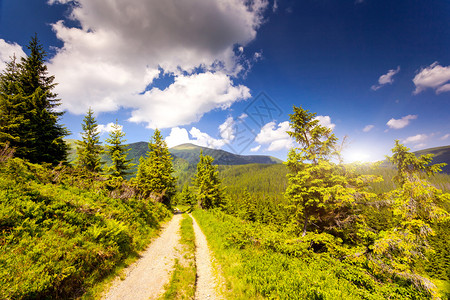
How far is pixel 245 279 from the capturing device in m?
6.83

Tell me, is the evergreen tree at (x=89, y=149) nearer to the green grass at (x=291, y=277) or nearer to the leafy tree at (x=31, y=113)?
the leafy tree at (x=31, y=113)

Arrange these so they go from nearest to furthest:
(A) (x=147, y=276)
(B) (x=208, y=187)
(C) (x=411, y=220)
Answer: (A) (x=147, y=276) < (C) (x=411, y=220) < (B) (x=208, y=187)

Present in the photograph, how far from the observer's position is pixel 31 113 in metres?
14.6

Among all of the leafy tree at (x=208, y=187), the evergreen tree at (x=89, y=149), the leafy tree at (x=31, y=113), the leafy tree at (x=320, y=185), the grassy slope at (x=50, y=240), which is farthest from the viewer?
the leafy tree at (x=208, y=187)

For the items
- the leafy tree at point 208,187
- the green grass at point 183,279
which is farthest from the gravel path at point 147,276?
the leafy tree at point 208,187

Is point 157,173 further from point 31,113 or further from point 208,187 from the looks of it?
point 31,113

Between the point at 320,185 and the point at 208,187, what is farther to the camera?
the point at 208,187

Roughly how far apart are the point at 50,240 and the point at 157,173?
61.0 feet

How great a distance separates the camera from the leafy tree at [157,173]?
77.4ft

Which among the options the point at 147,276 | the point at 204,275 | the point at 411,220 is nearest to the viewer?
the point at 147,276

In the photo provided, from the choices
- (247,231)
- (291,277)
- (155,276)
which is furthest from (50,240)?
(247,231)

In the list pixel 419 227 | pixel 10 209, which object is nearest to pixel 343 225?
pixel 419 227

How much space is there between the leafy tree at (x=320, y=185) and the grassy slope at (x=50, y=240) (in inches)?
459

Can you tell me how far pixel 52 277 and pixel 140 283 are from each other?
3005 millimetres
